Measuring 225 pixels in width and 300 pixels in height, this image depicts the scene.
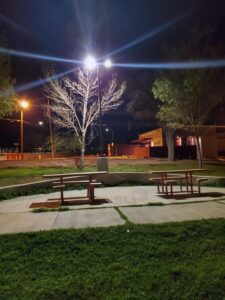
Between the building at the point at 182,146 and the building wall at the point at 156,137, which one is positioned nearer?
the building at the point at 182,146

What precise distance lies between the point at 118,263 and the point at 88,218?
8.04ft

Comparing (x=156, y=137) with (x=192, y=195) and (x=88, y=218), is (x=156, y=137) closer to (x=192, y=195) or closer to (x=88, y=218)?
(x=192, y=195)

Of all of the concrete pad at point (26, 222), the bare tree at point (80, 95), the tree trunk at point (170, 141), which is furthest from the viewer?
the tree trunk at point (170, 141)

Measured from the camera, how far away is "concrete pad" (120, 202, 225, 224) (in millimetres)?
6684

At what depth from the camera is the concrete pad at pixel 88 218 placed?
6352mm

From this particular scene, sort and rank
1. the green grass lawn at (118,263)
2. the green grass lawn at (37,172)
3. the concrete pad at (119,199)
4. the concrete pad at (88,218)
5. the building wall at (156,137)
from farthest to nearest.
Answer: the building wall at (156,137) → the green grass lawn at (37,172) → the concrete pad at (119,199) → the concrete pad at (88,218) → the green grass lawn at (118,263)

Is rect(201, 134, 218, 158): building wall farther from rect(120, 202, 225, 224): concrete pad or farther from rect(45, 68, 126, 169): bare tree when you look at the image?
rect(120, 202, 225, 224): concrete pad

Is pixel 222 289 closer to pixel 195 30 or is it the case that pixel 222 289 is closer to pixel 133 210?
pixel 133 210

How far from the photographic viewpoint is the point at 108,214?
23.9 ft

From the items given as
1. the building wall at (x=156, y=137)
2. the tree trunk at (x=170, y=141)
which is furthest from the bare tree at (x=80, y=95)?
the building wall at (x=156, y=137)

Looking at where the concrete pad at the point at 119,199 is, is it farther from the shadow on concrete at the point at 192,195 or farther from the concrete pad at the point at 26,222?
the concrete pad at the point at 26,222

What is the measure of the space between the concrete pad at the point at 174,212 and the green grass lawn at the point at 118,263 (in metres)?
0.58

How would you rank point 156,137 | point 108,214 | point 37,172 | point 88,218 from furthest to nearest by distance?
point 156,137
point 37,172
point 108,214
point 88,218

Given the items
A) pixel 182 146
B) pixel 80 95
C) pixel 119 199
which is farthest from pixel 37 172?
pixel 182 146
